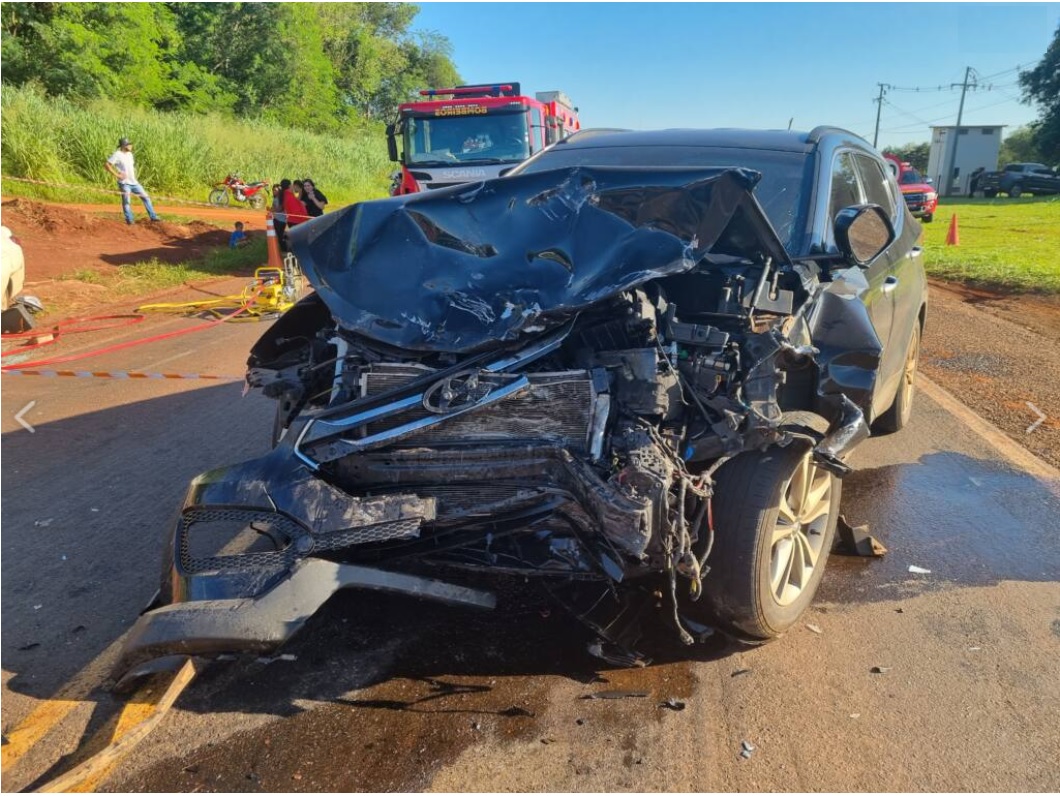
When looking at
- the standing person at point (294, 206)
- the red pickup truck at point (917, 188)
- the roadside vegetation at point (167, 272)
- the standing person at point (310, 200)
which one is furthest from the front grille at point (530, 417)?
the red pickup truck at point (917, 188)

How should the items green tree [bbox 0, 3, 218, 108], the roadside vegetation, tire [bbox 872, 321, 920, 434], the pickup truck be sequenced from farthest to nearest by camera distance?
1. the pickup truck
2. green tree [bbox 0, 3, 218, 108]
3. the roadside vegetation
4. tire [bbox 872, 321, 920, 434]

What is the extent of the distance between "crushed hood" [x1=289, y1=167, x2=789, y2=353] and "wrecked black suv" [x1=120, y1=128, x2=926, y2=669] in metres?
0.01

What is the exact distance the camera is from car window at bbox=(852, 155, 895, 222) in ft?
16.4

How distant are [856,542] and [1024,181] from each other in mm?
43271

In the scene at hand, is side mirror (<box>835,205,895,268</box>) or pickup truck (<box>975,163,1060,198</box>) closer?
side mirror (<box>835,205,895,268</box>)

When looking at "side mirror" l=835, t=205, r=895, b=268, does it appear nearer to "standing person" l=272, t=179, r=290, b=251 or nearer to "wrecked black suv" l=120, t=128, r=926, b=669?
"wrecked black suv" l=120, t=128, r=926, b=669

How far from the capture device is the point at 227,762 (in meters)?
2.57

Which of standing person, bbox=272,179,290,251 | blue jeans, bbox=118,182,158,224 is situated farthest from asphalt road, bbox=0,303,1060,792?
blue jeans, bbox=118,182,158,224

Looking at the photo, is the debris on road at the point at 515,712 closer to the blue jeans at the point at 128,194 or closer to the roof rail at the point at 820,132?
the roof rail at the point at 820,132

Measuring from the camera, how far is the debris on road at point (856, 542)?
403 cm

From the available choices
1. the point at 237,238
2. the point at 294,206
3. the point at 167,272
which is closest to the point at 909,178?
the point at 294,206

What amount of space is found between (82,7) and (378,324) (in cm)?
2972

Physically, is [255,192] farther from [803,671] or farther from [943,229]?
[803,671]

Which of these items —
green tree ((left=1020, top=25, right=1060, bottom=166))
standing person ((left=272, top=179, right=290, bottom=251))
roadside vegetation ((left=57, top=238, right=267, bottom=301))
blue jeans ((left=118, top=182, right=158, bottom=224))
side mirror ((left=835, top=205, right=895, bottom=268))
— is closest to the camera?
side mirror ((left=835, top=205, right=895, bottom=268))
